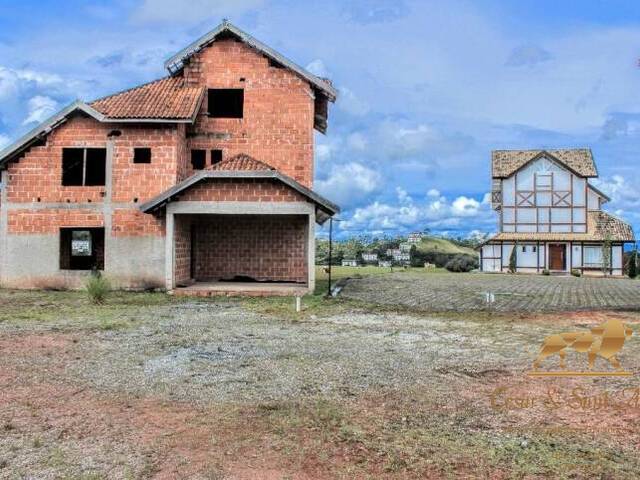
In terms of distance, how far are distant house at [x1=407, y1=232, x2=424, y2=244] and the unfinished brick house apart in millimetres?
32332

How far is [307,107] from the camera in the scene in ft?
68.5

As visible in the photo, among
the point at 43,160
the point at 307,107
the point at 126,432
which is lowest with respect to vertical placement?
the point at 126,432

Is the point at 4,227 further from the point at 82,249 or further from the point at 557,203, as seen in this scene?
the point at 557,203

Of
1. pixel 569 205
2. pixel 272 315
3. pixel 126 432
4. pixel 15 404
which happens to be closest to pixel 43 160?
pixel 272 315

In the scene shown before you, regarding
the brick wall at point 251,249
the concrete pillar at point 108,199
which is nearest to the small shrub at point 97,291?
→ the concrete pillar at point 108,199

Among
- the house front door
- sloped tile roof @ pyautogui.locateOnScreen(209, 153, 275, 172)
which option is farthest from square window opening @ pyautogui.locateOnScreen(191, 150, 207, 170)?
the house front door

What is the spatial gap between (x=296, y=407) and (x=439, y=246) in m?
48.2

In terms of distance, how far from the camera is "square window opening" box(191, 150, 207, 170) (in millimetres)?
21328

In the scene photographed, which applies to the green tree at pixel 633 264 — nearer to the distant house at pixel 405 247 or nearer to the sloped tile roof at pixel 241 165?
the distant house at pixel 405 247

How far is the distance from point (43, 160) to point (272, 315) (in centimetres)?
1189

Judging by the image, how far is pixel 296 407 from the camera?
5938 millimetres

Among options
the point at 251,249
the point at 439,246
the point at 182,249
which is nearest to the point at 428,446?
the point at 182,249

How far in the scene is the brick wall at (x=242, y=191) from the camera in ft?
58.3

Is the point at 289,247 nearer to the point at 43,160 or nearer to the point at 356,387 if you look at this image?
the point at 43,160
